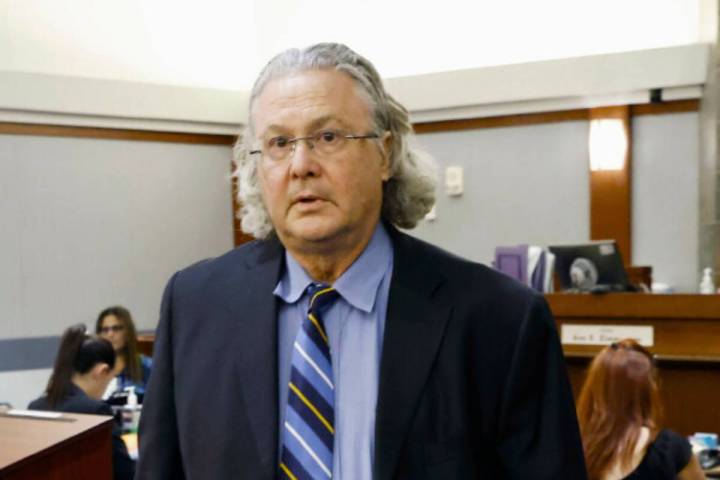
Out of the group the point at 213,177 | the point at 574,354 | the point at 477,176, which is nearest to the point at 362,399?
the point at 574,354

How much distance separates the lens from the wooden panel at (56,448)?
143 centimetres

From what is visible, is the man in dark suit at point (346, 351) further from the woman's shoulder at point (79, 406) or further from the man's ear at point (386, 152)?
the woman's shoulder at point (79, 406)

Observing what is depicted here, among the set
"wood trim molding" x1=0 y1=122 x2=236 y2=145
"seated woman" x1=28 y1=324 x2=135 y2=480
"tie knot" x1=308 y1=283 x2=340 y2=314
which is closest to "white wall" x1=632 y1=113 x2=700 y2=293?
"wood trim molding" x1=0 y1=122 x2=236 y2=145

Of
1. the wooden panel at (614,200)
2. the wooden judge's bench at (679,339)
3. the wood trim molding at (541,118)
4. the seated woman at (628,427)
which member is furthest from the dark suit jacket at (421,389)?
the wood trim molding at (541,118)

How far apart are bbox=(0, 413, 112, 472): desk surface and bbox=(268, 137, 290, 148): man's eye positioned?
818 millimetres

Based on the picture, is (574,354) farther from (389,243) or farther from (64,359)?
(389,243)

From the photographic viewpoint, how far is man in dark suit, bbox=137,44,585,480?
1.04 meters

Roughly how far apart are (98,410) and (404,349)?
7.54ft

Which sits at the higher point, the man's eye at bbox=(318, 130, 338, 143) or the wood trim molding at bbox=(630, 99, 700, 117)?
the wood trim molding at bbox=(630, 99, 700, 117)

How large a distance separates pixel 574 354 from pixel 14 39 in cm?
448

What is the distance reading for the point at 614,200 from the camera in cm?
540

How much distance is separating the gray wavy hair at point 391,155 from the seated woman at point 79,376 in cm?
202

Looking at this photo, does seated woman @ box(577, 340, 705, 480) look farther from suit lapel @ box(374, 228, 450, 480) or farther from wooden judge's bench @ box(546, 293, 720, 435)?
suit lapel @ box(374, 228, 450, 480)

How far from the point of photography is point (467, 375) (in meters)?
1.05
